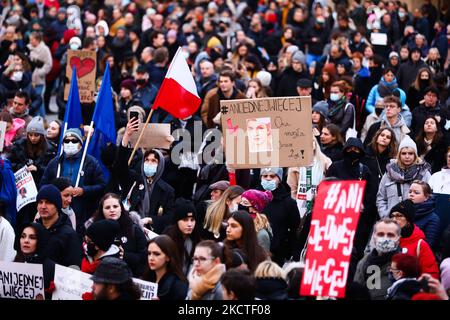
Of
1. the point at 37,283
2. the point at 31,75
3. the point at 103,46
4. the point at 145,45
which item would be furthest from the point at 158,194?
the point at 145,45

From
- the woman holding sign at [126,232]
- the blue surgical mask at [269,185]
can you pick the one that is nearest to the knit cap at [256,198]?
the blue surgical mask at [269,185]

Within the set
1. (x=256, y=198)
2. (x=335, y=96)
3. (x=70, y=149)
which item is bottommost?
(x=256, y=198)

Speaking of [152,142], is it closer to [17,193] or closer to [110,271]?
[17,193]

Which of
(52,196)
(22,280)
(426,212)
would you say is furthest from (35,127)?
(426,212)

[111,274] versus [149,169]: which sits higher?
[149,169]

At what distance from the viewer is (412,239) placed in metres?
10.6

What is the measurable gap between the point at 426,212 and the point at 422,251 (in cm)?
123

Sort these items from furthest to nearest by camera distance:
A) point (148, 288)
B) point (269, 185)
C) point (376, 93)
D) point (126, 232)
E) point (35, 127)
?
1. point (376, 93)
2. point (35, 127)
3. point (269, 185)
4. point (126, 232)
5. point (148, 288)

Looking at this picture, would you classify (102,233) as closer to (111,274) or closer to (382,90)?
(111,274)

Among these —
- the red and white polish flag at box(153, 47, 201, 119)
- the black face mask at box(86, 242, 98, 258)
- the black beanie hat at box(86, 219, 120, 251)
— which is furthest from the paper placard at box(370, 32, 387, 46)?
the black face mask at box(86, 242, 98, 258)

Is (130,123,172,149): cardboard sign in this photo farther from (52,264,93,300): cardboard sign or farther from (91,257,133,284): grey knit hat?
(91,257,133,284): grey knit hat

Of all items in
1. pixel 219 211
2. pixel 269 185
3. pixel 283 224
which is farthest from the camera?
pixel 269 185

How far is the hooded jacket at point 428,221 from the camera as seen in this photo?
11344 mm

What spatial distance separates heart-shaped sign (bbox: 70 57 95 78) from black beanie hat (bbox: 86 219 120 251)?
23.2ft
